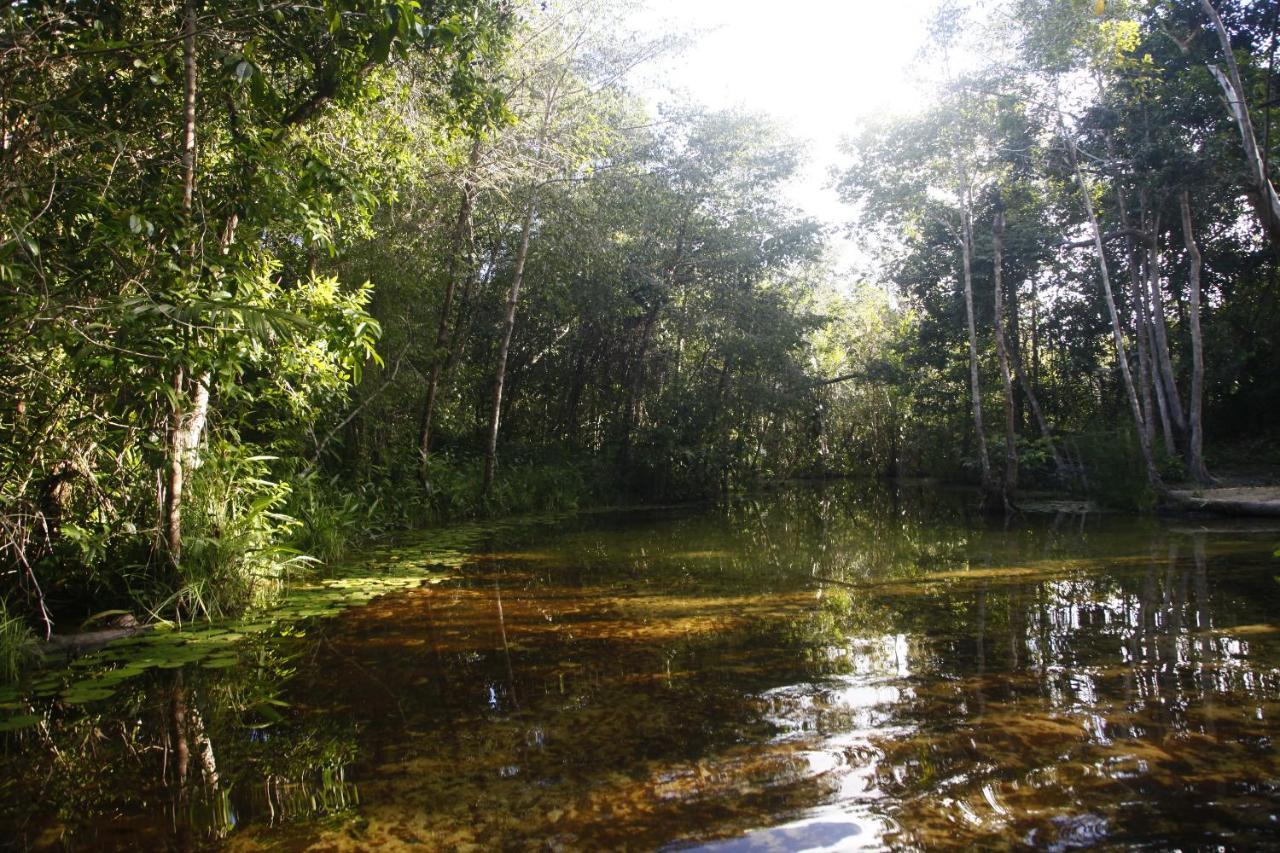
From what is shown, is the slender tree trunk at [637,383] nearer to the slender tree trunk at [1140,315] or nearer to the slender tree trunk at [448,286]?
the slender tree trunk at [448,286]

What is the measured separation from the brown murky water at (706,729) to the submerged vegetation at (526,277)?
1.70 meters

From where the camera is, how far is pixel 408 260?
10.5m

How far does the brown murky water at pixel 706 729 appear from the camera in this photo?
2186 millimetres

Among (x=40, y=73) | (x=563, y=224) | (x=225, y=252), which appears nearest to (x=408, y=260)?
(x=563, y=224)

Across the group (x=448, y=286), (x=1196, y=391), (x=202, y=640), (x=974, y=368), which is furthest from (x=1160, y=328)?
(x=202, y=640)

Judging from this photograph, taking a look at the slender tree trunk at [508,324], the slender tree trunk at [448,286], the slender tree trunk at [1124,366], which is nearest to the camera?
the slender tree trunk at [448,286]

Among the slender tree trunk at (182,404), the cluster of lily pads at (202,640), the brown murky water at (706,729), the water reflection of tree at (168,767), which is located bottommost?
the brown murky water at (706,729)

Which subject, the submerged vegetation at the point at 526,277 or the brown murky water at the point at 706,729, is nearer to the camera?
the brown murky water at the point at 706,729

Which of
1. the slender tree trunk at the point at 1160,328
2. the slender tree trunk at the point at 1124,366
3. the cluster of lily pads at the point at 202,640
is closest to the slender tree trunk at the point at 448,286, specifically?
the cluster of lily pads at the point at 202,640

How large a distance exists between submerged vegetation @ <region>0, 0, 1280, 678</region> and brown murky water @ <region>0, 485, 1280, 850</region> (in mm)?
1696

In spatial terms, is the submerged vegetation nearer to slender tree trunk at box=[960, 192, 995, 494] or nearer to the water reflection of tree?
slender tree trunk at box=[960, 192, 995, 494]

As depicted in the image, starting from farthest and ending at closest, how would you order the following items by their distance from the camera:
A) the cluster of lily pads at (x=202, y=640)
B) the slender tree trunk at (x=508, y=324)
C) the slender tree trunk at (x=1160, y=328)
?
the slender tree trunk at (x=1160, y=328)
the slender tree trunk at (x=508, y=324)
the cluster of lily pads at (x=202, y=640)

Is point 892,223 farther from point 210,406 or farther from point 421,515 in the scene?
point 210,406

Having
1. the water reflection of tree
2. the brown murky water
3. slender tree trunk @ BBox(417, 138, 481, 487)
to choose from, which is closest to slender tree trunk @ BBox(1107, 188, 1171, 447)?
the brown murky water
